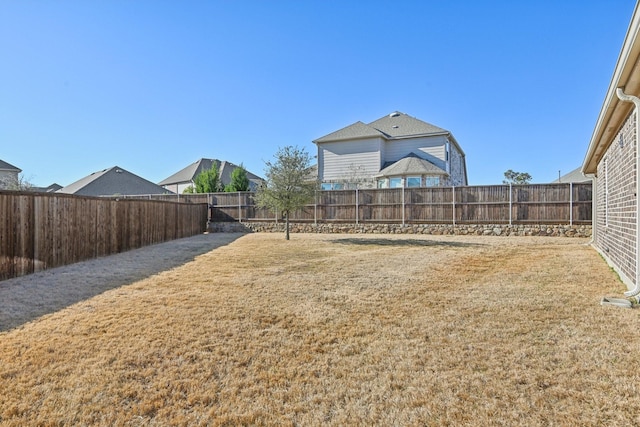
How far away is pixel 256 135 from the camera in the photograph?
2134cm

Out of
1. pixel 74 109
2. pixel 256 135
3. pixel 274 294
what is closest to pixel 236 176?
pixel 256 135

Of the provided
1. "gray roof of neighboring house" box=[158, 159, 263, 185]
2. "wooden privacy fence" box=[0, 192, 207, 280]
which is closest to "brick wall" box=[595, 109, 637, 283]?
"wooden privacy fence" box=[0, 192, 207, 280]

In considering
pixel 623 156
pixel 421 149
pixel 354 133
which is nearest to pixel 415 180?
pixel 421 149

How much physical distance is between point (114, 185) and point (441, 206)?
85.9ft

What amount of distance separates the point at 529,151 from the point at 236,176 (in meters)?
21.1

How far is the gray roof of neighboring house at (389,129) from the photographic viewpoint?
2181 cm

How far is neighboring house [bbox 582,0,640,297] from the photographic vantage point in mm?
3777

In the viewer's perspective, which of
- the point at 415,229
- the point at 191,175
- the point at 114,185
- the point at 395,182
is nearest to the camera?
the point at 415,229

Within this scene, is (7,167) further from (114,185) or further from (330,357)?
(330,357)

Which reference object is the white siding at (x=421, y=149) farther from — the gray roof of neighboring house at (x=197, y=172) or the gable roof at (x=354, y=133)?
the gray roof of neighboring house at (x=197, y=172)

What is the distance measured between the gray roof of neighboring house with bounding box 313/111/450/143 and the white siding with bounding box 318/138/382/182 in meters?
0.43

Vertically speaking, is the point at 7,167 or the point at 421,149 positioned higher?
the point at 421,149

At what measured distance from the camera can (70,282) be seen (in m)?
5.87

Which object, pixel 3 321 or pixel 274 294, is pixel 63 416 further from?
pixel 274 294
